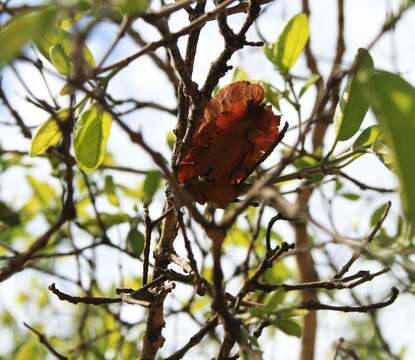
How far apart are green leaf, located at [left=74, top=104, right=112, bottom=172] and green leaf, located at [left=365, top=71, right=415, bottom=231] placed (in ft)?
1.27

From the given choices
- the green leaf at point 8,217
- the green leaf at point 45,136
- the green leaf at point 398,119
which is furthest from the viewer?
the green leaf at point 8,217

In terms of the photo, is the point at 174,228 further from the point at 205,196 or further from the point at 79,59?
the point at 79,59

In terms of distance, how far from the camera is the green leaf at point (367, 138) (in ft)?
2.58

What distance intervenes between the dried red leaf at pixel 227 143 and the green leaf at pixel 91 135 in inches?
3.8

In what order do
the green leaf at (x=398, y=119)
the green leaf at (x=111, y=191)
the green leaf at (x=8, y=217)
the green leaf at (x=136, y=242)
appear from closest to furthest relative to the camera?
1. the green leaf at (x=398, y=119)
2. the green leaf at (x=136, y=242)
3. the green leaf at (x=111, y=191)
4. the green leaf at (x=8, y=217)

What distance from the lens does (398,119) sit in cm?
41

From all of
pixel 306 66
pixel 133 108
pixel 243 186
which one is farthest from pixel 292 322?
pixel 306 66

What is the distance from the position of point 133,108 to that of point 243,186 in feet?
2.16

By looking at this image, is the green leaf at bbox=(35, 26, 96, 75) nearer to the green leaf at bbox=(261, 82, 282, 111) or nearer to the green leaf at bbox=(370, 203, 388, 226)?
the green leaf at bbox=(261, 82, 282, 111)

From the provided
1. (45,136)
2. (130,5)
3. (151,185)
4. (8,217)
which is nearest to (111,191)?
(151,185)

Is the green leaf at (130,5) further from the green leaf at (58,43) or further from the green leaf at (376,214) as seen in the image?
the green leaf at (376,214)

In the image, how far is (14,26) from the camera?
0.43 metres

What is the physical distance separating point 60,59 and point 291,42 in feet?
1.19

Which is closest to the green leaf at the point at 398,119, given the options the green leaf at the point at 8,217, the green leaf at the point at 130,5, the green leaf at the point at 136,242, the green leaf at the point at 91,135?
the green leaf at the point at 130,5
